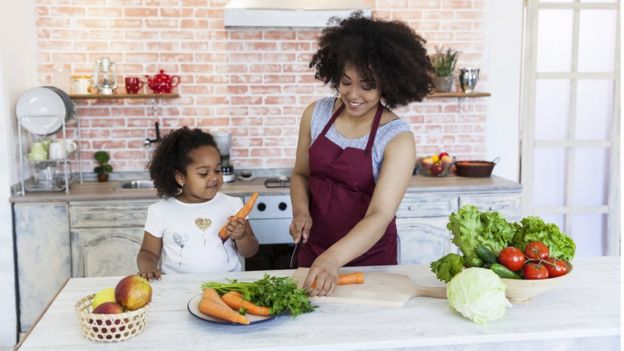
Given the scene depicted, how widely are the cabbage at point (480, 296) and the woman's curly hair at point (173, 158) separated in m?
1.18

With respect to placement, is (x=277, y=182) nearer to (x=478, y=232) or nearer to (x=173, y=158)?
(x=173, y=158)

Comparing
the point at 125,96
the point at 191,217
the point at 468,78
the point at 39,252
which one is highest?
the point at 468,78

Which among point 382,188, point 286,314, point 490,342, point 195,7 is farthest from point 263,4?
point 490,342

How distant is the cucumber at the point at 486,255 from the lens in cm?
169

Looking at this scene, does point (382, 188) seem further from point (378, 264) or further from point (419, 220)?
point (419, 220)

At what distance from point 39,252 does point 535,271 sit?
→ 2.72 m

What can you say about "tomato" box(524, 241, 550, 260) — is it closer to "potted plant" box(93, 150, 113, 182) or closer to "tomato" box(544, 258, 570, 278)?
"tomato" box(544, 258, 570, 278)

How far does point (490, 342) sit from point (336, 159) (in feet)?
3.10

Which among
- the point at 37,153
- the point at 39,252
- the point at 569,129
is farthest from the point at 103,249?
the point at 569,129

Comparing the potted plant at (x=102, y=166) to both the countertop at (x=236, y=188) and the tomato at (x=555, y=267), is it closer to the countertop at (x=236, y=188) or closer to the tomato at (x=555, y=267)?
the countertop at (x=236, y=188)

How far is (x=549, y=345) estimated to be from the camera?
1547 mm

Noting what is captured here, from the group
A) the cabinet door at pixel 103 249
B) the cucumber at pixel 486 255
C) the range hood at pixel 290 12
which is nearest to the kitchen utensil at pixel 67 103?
the cabinet door at pixel 103 249

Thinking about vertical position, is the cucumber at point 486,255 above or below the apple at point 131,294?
above

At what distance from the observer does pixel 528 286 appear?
1.64 metres
